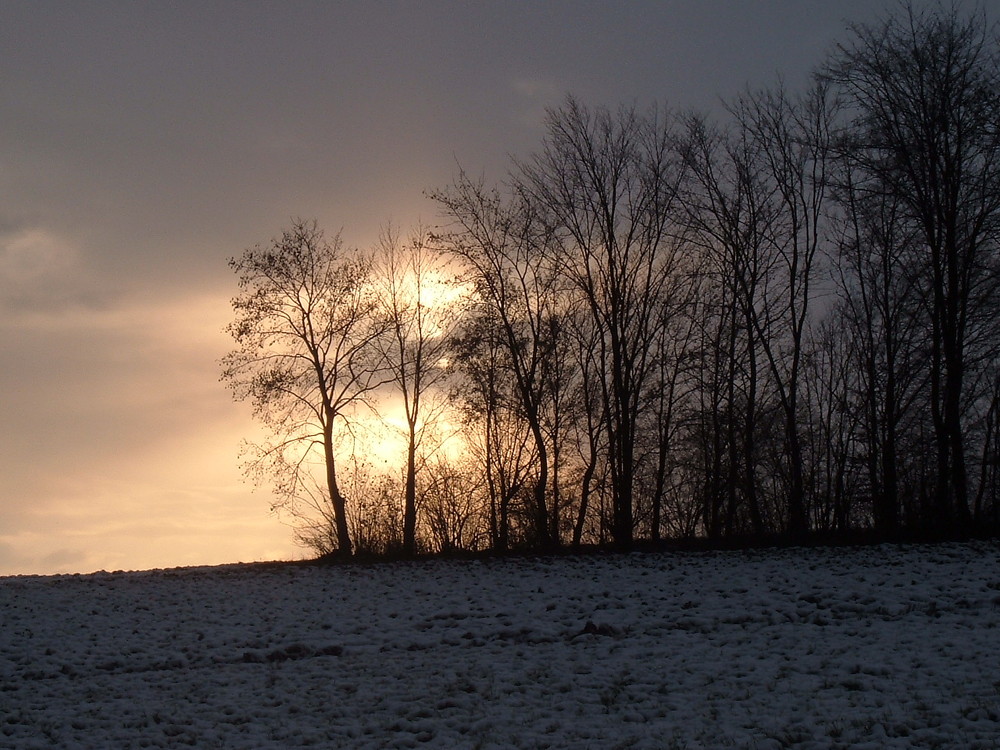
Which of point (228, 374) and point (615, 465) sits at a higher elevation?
point (228, 374)

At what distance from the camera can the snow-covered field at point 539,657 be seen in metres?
10.9

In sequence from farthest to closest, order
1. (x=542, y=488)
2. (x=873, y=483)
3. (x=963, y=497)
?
(x=873, y=483), (x=542, y=488), (x=963, y=497)

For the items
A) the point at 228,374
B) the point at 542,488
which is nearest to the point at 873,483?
the point at 542,488

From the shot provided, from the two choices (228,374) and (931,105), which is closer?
(931,105)

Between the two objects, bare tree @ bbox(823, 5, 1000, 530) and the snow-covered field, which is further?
bare tree @ bbox(823, 5, 1000, 530)

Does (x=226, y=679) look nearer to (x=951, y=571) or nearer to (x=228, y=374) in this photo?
(x=951, y=571)

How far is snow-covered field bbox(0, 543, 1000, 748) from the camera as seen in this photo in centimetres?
Answer: 1089

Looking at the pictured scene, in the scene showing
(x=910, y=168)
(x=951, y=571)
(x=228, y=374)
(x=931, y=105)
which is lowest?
(x=951, y=571)

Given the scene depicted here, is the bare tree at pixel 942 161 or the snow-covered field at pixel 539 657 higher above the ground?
the bare tree at pixel 942 161

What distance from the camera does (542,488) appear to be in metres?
34.2

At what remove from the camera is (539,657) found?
49.3 ft

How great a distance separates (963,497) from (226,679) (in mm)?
21052

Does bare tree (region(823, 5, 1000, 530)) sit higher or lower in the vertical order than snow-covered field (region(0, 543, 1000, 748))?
higher

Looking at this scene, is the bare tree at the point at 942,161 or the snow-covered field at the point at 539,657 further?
the bare tree at the point at 942,161
